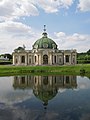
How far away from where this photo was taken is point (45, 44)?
3792 inches

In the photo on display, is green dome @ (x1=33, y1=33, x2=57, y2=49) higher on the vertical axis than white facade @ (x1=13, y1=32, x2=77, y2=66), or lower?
higher

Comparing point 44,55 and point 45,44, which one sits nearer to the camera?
point 44,55

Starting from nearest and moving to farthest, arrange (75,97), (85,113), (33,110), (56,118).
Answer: (56,118) < (85,113) < (33,110) < (75,97)

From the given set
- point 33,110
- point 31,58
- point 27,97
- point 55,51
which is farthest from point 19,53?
point 33,110

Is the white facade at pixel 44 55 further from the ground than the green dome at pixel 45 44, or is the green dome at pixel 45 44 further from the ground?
the green dome at pixel 45 44

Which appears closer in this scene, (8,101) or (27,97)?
(8,101)

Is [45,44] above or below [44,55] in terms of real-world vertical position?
above

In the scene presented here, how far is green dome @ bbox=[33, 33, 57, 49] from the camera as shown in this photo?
3789 inches

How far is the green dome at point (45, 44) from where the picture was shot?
96250 mm

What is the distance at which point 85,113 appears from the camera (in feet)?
69.5

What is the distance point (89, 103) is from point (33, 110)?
6246 mm

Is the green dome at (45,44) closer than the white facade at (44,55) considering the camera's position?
No

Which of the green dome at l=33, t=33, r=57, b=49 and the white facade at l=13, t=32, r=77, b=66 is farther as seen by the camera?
the green dome at l=33, t=33, r=57, b=49

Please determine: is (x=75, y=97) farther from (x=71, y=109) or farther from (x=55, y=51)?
(x=55, y=51)
